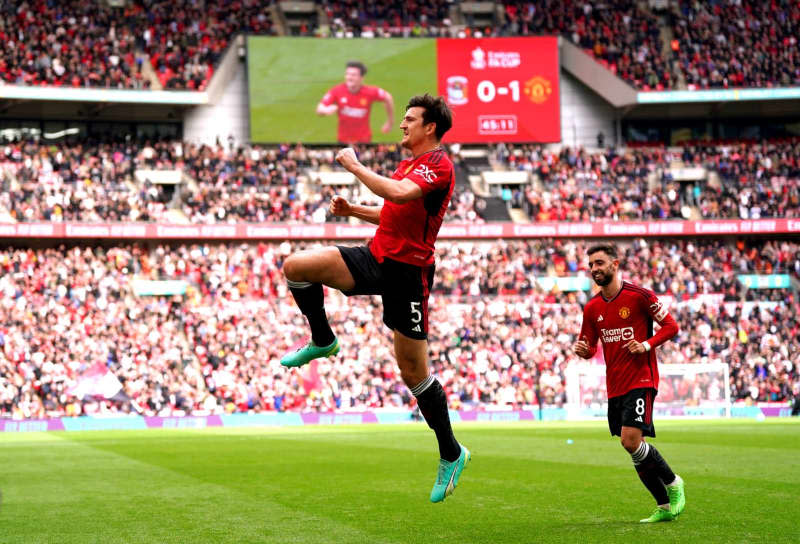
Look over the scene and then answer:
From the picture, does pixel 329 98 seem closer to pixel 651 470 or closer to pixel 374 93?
pixel 374 93

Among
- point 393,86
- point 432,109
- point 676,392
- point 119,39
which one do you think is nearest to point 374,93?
point 393,86

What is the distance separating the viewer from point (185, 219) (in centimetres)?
4425

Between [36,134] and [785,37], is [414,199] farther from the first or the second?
[785,37]

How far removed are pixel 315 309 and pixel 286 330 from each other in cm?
3075

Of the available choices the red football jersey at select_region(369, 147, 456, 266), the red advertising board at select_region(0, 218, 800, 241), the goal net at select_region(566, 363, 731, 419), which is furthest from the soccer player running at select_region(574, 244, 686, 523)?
the red advertising board at select_region(0, 218, 800, 241)

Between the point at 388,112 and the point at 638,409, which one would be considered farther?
the point at 388,112

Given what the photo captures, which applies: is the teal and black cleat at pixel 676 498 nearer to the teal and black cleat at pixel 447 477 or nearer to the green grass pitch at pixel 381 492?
the green grass pitch at pixel 381 492

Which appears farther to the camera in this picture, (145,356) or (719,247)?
(719,247)

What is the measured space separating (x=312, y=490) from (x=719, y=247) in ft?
124

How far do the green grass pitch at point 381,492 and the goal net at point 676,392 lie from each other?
11265 mm

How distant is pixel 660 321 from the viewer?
1034 cm

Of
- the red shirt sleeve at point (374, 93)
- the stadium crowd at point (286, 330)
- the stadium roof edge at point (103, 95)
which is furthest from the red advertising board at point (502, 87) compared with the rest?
the stadium roof edge at point (103, 95)

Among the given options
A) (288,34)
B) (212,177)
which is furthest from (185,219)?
(288,34)

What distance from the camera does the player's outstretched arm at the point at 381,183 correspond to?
301 inches
